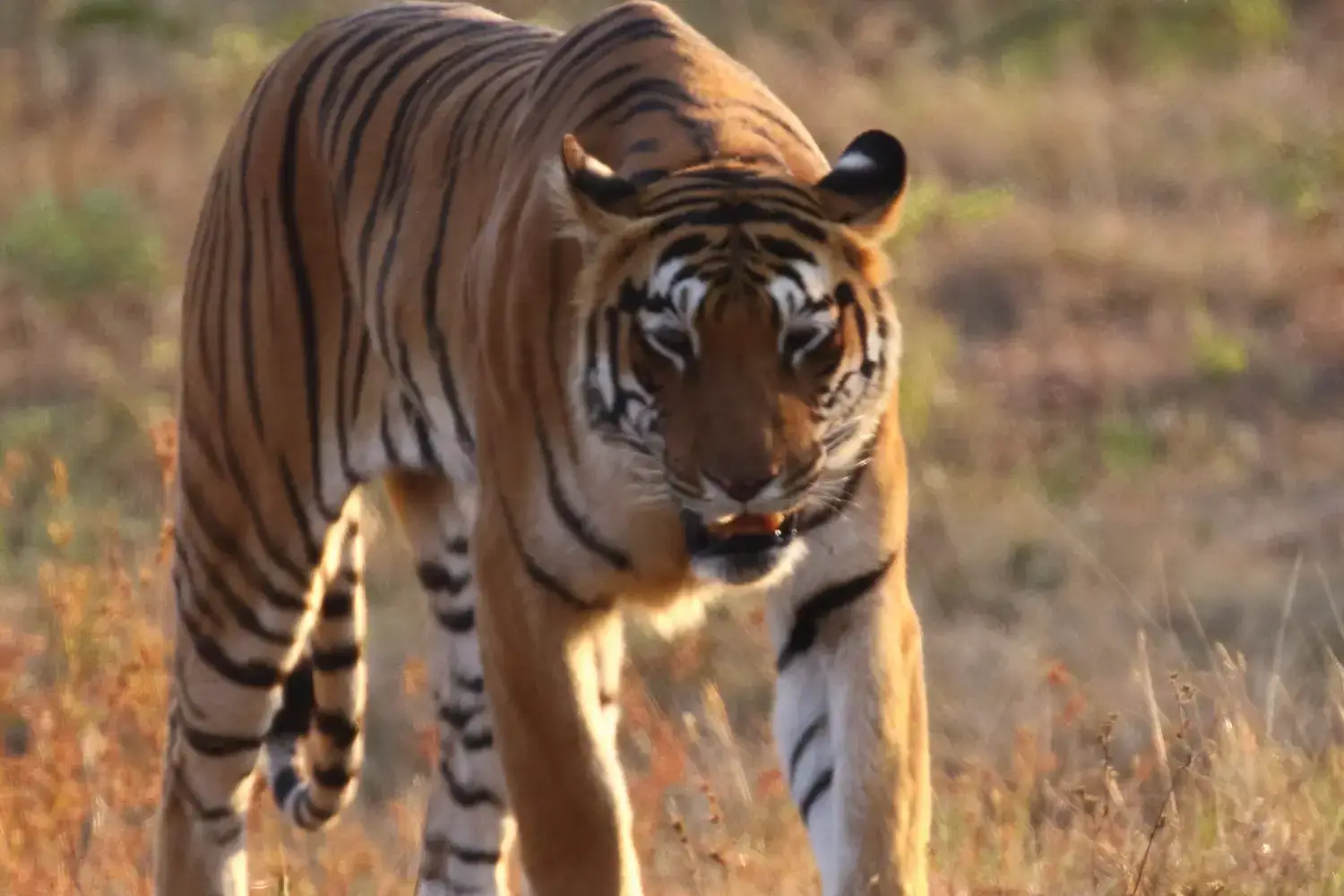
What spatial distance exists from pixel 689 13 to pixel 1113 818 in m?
9.11

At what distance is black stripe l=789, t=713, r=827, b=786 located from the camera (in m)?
3.12

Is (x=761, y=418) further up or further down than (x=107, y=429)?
further up

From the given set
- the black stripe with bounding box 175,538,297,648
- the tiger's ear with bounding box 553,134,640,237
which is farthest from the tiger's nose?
the black stripe with bounding box 175,538,297,648

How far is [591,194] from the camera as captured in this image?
292 centimetres

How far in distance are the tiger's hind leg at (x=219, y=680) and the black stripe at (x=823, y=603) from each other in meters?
1.18

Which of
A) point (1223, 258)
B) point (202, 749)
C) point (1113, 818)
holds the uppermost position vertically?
point (202, 749)

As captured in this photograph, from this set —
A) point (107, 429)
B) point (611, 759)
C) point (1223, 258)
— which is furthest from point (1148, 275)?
point (611, 759)

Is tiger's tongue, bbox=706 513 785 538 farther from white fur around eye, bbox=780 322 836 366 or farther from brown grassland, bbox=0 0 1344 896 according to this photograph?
brown grassland, bbox=0 0 1344 896

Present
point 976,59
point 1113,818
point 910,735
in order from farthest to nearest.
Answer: point 976,59 < point 1113,818 < point 910,735

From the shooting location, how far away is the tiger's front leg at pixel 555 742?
10.2ft

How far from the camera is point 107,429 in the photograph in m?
8.27

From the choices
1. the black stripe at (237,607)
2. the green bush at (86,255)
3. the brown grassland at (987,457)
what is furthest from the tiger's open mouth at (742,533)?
the green bush at (86,255)

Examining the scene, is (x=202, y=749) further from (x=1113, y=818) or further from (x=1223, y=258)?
(x=1223, y=258)

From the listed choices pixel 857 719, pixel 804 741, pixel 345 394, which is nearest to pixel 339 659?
pixel 345 394
